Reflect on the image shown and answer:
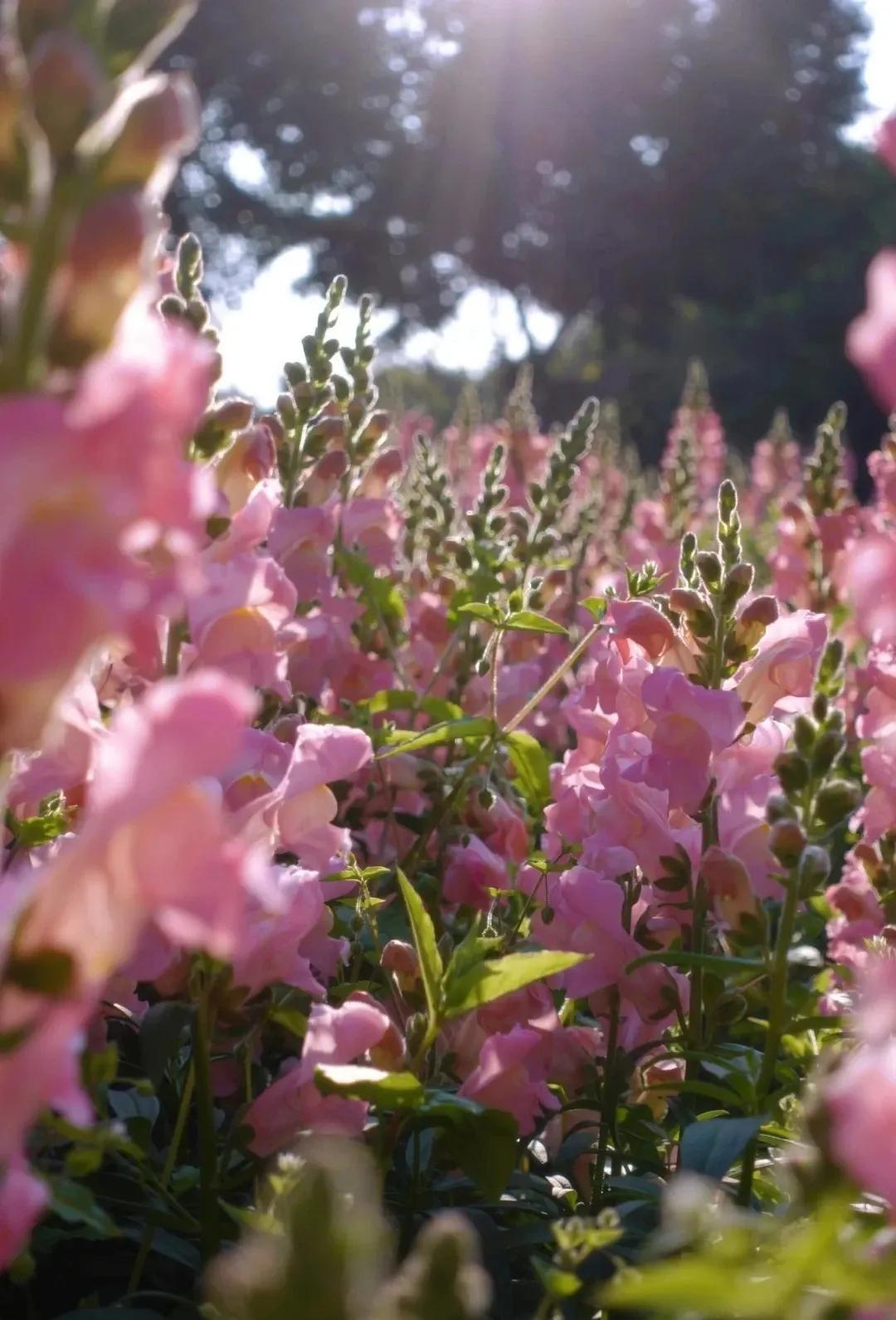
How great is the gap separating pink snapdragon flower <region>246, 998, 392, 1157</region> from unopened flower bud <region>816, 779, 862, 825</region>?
370 millimetres

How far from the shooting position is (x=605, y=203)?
2647 cm

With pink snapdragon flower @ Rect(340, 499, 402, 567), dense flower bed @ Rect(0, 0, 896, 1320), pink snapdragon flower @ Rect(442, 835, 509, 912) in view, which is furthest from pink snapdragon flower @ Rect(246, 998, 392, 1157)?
pink snapdragon flower @ Rect(340, 499, 402, 567)

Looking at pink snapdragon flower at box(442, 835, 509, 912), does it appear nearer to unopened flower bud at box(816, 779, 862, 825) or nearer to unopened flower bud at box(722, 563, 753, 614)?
unopened flower bud at box(722, 563, 753, 614)

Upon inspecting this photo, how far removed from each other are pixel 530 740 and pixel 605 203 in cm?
2634

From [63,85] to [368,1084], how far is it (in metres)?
0.66

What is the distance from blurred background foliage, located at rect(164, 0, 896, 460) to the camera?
2581cm

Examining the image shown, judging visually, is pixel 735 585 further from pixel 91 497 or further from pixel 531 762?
pixel 91 497

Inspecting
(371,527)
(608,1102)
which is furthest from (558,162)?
(608,1102)

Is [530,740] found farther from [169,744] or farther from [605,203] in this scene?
[605,203]

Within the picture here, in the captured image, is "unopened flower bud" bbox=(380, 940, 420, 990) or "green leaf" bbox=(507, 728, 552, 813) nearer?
"unopened flower bud" bbox=(380, 940, 420, 990)

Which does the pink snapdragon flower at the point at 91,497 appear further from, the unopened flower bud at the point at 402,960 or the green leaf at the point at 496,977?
the unopened flower bud at the point at 402,960

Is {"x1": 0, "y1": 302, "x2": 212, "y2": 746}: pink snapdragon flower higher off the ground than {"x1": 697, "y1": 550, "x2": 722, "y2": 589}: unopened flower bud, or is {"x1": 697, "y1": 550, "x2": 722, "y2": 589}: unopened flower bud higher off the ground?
{"x1": 697, "y1": 550, "x2": 722, "y2": 589}: unopened flower bud

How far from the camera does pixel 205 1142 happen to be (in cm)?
108

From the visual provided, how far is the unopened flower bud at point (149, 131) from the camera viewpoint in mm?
671
